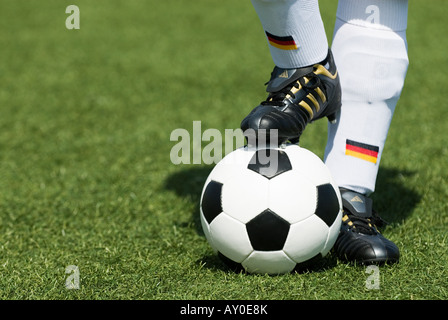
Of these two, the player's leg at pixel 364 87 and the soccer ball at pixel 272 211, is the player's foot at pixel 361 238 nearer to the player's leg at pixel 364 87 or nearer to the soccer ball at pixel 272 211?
the player's leg at pixel 364 87

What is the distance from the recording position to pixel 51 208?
3.89 metres

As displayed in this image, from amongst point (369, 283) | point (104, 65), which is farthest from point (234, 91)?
point (369, 283)

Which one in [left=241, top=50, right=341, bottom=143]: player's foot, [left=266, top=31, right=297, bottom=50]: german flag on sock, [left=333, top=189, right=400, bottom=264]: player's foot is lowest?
[left=333, top=189, right=400, bottom=264]: player's foot

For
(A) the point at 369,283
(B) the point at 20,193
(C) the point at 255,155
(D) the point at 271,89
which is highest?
(D) the point at 271,89

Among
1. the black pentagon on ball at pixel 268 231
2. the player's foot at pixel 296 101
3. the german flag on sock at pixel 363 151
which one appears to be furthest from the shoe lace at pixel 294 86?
the black pentagon on ball at pixel 268 231

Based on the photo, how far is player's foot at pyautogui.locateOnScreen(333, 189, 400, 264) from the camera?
9.24 ft

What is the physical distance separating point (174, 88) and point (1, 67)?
2162mm

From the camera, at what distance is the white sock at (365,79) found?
307 centimetres

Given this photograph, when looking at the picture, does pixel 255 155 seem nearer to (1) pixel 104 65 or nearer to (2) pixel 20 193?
(2) pixel 20 193

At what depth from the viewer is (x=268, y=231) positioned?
259 cm

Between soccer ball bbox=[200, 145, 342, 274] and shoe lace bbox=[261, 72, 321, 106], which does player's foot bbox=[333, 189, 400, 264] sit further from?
shoe lace bbox=[261, 72, 321, 106]

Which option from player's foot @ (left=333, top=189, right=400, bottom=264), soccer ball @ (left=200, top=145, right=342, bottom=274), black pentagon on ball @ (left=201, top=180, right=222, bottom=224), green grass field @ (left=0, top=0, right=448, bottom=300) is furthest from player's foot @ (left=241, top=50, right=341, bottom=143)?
green grass field @ (left=0, top=0, right=448, bottom=300)

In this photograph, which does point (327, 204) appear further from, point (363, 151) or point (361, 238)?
point (363, 151)

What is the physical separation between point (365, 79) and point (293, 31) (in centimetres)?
49
